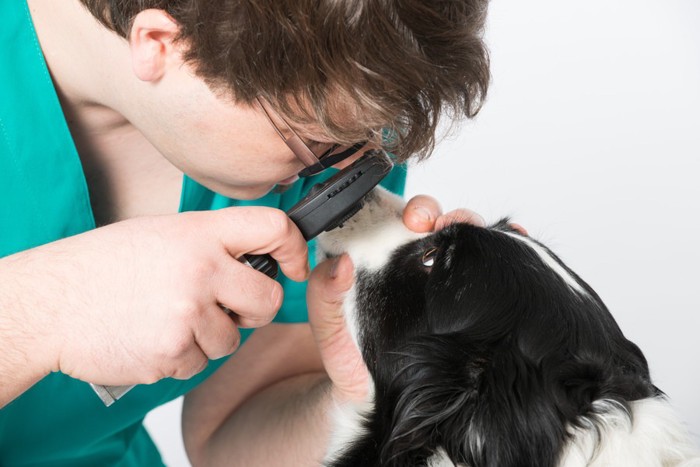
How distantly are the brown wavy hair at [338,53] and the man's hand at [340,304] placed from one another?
1.05 ft

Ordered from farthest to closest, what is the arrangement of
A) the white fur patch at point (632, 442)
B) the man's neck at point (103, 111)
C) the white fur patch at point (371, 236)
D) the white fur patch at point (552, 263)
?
1. the white fur patch at point (371, 236)
2. the white fur patch at point (552, 263)
3. the man's neck at point (103, 111)
4. the white fur patch at point (632, 442)

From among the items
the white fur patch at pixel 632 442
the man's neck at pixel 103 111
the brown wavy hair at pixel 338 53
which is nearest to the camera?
the brown wavy hair at pixel 338 53

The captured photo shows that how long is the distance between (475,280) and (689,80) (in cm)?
151

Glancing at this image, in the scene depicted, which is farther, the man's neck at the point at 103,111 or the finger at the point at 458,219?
the finger at the point at 458,219

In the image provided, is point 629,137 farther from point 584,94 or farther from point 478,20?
point 478,20

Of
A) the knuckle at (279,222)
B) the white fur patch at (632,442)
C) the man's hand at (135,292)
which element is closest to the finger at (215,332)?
the man's hand at (135,292)

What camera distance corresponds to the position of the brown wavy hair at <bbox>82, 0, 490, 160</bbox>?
1201 millimetres

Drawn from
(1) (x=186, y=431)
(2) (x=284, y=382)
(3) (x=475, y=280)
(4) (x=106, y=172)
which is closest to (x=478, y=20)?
(3) (x=475, y=280)

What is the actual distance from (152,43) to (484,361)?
76cm

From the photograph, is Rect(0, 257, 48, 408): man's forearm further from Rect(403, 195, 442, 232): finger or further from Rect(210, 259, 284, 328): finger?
Answer: Rect(403, 195, 442, 232): finger

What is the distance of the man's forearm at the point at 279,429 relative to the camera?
1.89 meters

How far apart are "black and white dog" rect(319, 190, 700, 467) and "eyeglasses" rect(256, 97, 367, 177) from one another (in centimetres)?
17

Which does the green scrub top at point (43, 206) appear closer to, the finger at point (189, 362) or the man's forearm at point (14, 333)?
the man's forearm at point (14, 333)

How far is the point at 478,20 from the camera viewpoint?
4.34 feet
